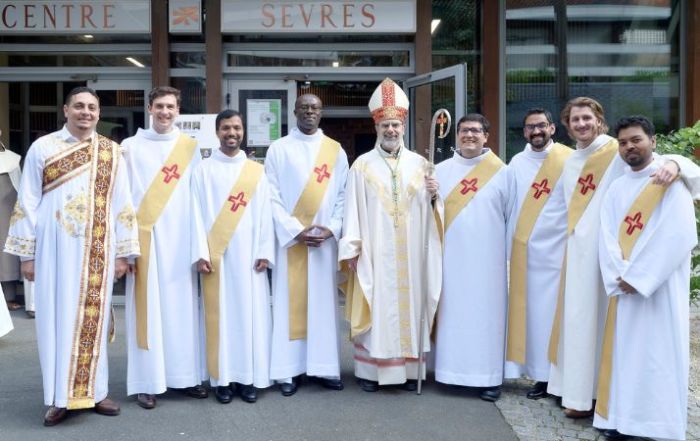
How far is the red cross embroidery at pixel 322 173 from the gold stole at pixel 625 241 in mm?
2075

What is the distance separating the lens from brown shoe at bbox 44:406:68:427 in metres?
4.84

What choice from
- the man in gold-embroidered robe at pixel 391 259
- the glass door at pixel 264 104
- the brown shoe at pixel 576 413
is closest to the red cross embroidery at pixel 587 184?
the man in gold-embroidered robe at pixel 391 259

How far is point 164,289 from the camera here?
521 cm

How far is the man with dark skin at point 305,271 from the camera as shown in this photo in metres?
5.52

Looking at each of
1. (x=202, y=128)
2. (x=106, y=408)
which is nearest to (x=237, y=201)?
(x=106, y=408)

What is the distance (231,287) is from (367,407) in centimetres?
120

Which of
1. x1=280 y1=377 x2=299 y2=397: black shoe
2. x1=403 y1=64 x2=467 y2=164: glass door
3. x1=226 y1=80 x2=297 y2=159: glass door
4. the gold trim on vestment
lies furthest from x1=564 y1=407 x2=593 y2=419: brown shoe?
x1=226 y1=80 x2=297 y2=159: glass door

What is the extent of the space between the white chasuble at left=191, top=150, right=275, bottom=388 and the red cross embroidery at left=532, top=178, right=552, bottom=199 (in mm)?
1818

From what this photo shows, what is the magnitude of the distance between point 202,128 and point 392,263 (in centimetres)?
339

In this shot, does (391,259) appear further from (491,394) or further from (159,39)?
(159,39)

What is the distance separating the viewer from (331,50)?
9086mm

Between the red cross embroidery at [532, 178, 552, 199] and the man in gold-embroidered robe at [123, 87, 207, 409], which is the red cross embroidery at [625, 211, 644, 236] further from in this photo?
the man in gold-embroidered robe at [123, 87, 207, 409]

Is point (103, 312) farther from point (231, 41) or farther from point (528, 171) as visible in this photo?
point (231, 41)

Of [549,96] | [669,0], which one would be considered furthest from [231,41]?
[669,0]
